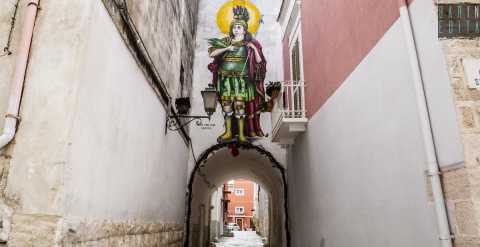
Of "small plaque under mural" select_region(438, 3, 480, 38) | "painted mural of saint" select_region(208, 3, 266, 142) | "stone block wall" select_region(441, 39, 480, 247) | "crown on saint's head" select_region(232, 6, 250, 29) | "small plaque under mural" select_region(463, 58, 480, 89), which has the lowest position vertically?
"stone block wall" select_region(441, 39, 480, 247)

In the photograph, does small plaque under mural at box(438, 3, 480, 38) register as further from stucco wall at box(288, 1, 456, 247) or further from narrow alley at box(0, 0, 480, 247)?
stucco wall at box(288, 1, 456, 247)

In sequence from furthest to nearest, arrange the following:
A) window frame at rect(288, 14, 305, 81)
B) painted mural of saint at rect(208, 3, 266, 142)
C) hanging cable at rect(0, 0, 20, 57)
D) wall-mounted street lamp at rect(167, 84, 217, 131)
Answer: painted mural of saint at rect(208, 3, 266, 142)
window frame at rect(288, 14, 305, 81)
wall-mounted street lamp at rect(167, 84, 217, 131)
hanging cable at rect(0, 0, 20, 57)

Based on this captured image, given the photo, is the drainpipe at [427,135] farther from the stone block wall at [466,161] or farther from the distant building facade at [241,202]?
the distant building facade at [241,202]

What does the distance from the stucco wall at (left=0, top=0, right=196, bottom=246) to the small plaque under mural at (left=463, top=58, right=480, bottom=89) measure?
11.5 feet

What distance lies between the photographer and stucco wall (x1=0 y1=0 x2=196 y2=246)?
3145mm

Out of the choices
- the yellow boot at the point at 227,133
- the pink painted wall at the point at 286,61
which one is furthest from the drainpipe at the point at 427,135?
the yellow boot at the point at 227,133

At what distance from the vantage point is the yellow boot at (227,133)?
1080 cm

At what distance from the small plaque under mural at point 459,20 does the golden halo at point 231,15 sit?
29.6 ft

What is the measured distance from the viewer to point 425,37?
3326mm

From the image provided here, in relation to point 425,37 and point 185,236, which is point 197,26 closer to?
point 185,236

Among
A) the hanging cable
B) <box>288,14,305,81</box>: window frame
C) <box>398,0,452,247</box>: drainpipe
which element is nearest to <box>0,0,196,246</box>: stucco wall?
the hanging cable

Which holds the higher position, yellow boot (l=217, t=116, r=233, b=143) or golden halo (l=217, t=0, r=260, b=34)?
golden halo (l=217, t=0, r=260, b=34)

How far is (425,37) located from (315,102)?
415cm

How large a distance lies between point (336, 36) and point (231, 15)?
6.54 metres
